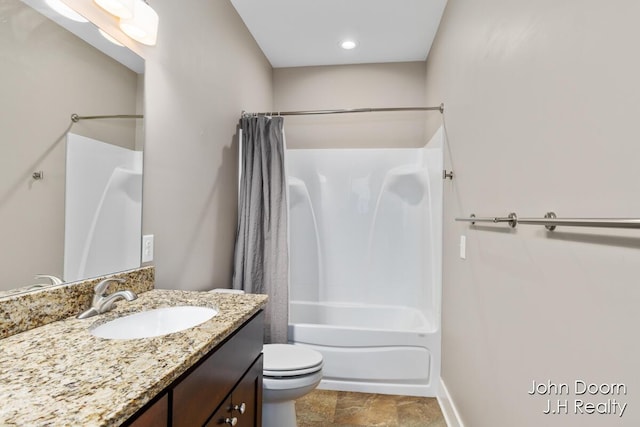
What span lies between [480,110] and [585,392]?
1.16m

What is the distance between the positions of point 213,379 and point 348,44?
9.10 feet

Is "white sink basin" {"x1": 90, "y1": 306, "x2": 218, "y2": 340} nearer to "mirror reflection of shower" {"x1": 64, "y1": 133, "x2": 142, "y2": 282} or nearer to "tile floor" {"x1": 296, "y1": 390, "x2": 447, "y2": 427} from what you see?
"mirror reflection of shower" {"x1": 64, "y1": 133, "x2": 142, "y2": 282}

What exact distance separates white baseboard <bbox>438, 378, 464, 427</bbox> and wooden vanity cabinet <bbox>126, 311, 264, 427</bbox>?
3.72 feet

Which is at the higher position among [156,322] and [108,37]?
[108,37]

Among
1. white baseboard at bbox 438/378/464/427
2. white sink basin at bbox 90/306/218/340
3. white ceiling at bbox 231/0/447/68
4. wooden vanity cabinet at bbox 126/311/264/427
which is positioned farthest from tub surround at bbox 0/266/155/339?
white ceiling at bbox 231/0/447/68

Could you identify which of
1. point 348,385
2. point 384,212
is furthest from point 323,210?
point 348,385

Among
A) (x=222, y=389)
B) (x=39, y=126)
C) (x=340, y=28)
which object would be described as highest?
(x=340, y=28)

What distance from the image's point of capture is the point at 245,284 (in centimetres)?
219

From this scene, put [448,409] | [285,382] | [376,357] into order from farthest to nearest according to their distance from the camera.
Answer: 1. [376,357]
2. [448,409]
3. [285,382]

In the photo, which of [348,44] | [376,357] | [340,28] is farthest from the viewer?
[348,44]

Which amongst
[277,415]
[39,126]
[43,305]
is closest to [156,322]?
[43,305]

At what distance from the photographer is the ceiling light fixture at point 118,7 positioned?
3.88ft

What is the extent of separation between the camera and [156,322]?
3.71 feet

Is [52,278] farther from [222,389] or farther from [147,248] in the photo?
[222,389]
